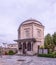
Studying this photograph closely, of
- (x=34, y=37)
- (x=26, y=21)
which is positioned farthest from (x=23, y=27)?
(x=34, y=37)

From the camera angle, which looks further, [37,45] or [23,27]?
[23,27]

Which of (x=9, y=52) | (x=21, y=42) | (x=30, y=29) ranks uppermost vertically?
(x=30, y=29)

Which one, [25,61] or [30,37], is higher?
[30,37]

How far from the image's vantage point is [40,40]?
4450 centimetres

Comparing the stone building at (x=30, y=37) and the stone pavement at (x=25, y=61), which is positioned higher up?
the stone building at (x=30, y=37)

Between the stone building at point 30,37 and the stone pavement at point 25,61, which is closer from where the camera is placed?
the stone pavement at point 25,61

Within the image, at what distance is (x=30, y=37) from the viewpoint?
4462 cm

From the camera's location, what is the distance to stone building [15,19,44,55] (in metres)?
43.4

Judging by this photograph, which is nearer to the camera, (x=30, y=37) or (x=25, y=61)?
(x=25, y=61)

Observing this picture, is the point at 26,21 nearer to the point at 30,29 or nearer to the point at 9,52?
the point at 30,29

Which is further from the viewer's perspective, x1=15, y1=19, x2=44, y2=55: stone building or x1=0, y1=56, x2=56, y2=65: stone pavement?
x1=15, y1=19, x2=44, y2=55: stone building

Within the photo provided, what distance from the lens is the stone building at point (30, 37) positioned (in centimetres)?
4338

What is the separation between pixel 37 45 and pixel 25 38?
426 centimetres

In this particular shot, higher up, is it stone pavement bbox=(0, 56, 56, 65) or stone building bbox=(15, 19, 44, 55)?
stone building bbox=(15, 19, 44, 55)
